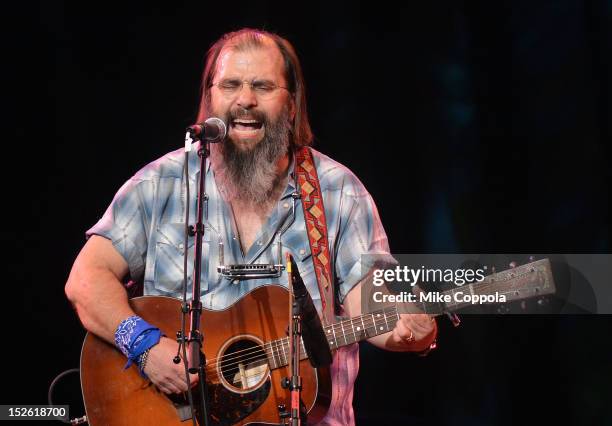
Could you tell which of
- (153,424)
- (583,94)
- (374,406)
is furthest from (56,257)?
(583,94)

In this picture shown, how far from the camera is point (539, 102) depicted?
4.64 meters

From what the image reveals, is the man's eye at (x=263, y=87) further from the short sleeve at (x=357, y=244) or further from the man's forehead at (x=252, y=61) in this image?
the short sleeve at (x=357, y=244)

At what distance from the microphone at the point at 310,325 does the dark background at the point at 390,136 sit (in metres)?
1.59

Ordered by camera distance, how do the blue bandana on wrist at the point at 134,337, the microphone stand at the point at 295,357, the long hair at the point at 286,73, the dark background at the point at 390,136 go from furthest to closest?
1. the dark background at the point at 390,136
2. the long hair at the point at 286,73
3. the blue bandana on wrist at the point at 134,337
4. the microphone stand at the point at 295,357

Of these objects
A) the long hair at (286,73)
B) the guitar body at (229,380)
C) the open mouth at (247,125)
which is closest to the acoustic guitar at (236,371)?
the guitar body at (229,380)

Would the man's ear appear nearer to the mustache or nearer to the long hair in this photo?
the long hair

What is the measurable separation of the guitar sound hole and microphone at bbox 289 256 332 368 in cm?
49

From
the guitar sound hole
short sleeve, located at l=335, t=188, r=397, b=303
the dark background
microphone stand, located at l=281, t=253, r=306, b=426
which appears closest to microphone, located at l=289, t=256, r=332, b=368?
microphone stand, located at l=281, t=253, r=306, b=426

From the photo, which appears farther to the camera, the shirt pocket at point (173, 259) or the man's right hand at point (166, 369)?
the shirt pocket at point (173, 259)

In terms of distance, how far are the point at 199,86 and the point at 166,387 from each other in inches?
85.8

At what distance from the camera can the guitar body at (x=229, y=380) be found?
3.43 metres

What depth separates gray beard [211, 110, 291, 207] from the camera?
410cm

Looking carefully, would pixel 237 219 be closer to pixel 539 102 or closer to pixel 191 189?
pixel 191 189

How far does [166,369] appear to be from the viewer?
136 inches
